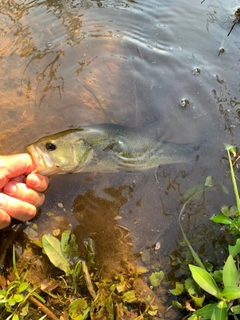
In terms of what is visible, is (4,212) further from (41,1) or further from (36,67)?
(41,1)

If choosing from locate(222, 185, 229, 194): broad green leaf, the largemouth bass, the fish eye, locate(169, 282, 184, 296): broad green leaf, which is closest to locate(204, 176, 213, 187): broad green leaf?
locate(222, 185, 229, 194): broad green leaf

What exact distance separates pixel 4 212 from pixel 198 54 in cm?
274

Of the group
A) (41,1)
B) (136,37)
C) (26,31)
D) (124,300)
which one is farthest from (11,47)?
(124,300)

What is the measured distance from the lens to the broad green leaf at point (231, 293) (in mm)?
2105

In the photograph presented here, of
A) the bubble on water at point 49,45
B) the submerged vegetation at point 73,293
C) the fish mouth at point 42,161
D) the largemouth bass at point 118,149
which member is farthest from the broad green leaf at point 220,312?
the bubble on water at point 49,45

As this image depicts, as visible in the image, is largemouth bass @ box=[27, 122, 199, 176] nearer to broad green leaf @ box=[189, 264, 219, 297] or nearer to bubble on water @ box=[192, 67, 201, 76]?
bubble on water @ box=[192, 67, 201, 76]

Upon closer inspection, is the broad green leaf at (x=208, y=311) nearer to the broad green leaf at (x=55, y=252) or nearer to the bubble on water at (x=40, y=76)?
the broad green leaf at (x=55, y=252)

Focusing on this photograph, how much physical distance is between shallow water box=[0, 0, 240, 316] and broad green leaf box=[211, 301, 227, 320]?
2.58 ft

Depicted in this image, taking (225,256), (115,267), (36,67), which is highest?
(36,67)

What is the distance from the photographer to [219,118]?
11.7 feet

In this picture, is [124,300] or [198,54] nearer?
[124,300]

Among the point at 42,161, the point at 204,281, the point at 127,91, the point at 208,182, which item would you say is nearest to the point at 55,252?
the point at 42,161

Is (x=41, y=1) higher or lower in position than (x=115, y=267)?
higher

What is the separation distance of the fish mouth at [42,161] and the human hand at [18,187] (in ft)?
0.12
